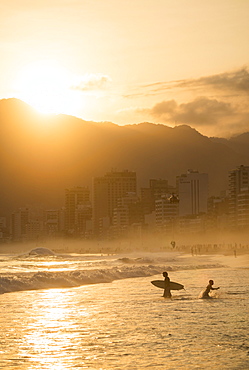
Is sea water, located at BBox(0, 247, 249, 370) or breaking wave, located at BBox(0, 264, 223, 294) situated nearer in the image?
sea water, located at BBox(0, 247, 249, 370)

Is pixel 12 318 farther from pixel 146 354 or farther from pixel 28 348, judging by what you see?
pixel 146 354

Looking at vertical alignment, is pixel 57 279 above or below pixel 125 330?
above

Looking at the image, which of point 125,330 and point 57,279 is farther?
point 57,279

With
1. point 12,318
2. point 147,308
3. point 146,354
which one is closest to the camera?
point 146,354

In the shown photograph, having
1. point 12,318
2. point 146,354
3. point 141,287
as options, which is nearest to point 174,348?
point 146,354

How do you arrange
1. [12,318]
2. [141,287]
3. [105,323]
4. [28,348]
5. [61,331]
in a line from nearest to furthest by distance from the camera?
1. [28,348]
2. [61,331]
3. [105,323]
4. [12,318]
5. [141,287]

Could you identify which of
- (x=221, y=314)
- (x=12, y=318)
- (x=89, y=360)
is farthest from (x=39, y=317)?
(x=89, y=360)

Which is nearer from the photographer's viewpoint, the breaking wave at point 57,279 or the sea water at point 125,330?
the sea water at point 125,330

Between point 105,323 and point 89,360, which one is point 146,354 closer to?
point 89,360

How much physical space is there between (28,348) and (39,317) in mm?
7537

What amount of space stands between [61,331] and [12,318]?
15.8ft

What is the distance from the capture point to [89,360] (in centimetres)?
1841

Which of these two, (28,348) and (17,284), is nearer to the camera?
(28,348)

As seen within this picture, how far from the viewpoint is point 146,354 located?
19.2 meters
